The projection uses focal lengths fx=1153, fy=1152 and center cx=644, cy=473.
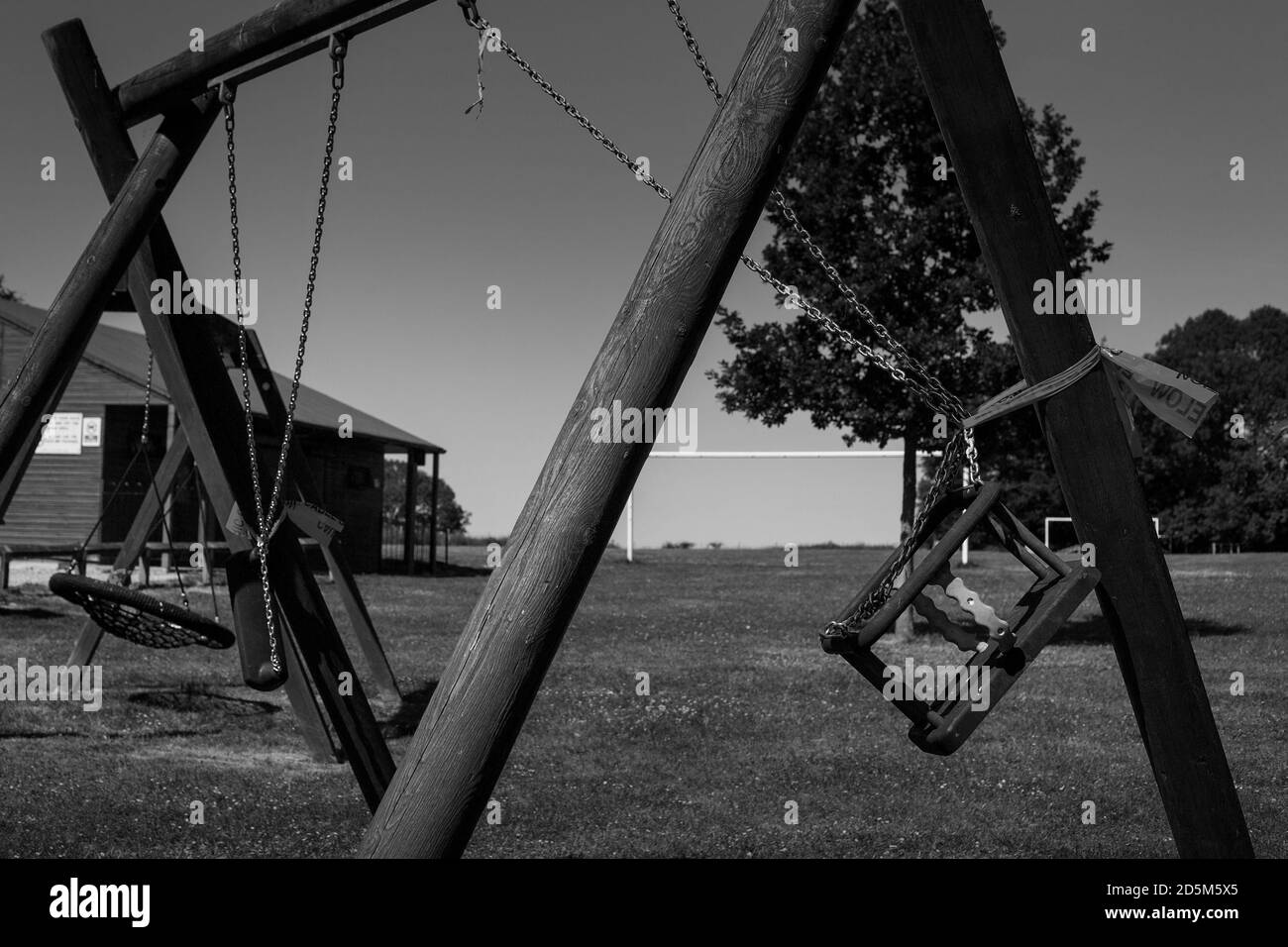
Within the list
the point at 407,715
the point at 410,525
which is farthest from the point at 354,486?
the point at 407,715

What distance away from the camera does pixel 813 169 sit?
542 inches

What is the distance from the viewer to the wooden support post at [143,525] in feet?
28.2

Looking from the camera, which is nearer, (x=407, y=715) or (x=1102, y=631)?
(x=407, y=715)

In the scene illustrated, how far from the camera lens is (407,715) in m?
8.54

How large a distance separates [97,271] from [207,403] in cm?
81

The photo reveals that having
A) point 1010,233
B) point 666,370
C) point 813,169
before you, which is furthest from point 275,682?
point 813,169

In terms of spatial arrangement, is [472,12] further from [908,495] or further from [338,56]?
[908,495]

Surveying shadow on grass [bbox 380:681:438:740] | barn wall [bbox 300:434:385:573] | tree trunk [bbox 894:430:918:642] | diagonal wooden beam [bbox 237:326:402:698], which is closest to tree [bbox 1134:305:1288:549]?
barn wall [bbox 300:434:385:573]

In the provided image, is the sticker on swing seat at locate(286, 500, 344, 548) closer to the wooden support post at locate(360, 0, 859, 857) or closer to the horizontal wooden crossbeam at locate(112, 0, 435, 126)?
the horizontal wooden crossbeam at locate(112, 0, 435, 126)

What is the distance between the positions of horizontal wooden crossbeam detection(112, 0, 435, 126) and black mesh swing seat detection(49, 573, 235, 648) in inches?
90.2

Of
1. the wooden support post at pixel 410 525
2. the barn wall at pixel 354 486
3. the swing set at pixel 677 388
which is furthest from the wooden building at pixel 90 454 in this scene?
the swing set at pixel 677 388

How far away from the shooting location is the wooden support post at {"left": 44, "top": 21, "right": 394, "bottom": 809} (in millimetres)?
5156

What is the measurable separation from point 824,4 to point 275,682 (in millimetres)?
3142
